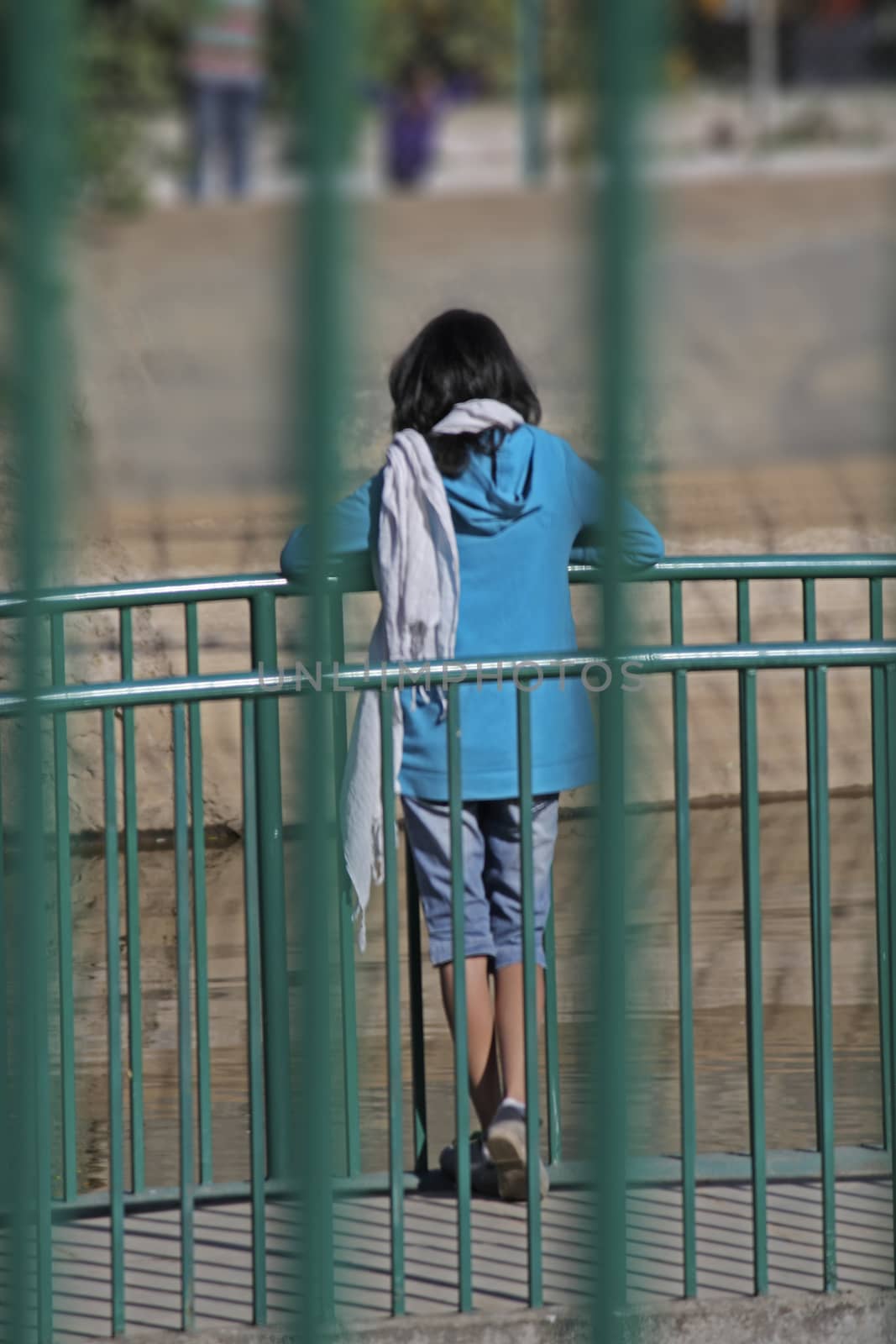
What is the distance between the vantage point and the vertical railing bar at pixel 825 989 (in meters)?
2.90

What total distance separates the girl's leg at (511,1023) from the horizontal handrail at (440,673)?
66cm

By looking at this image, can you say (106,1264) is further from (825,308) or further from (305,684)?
(825,308)

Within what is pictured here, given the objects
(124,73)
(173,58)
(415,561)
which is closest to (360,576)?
(415,561)

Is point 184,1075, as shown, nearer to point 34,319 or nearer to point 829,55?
point 34,319

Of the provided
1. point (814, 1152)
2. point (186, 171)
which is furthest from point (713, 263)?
point (814, 1152)

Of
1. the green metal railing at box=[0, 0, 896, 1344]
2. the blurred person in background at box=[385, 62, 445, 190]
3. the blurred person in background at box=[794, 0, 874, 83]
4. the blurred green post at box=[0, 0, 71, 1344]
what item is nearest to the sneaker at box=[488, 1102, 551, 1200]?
the green metal railing at box=[0, 0, 896, 1344]

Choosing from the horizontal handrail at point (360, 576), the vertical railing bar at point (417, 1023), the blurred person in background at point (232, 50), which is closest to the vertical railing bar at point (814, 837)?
the horizontal handrail at point (360, 576)

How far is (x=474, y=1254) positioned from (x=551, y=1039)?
1.13 feet

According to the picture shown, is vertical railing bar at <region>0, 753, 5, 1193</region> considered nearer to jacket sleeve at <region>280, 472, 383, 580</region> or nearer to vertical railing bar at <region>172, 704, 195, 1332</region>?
vertical railing bar at <region>172, 704, 195, 1332</region>

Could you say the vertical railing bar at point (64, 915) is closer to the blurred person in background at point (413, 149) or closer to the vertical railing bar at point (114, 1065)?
the vertical railing bar at point (114, 1065)

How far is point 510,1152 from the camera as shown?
3125mm

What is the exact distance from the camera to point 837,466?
1195cm

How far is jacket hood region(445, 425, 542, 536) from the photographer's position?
3.28m

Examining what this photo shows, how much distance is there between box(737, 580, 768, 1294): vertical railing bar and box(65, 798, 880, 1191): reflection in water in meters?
0.38
